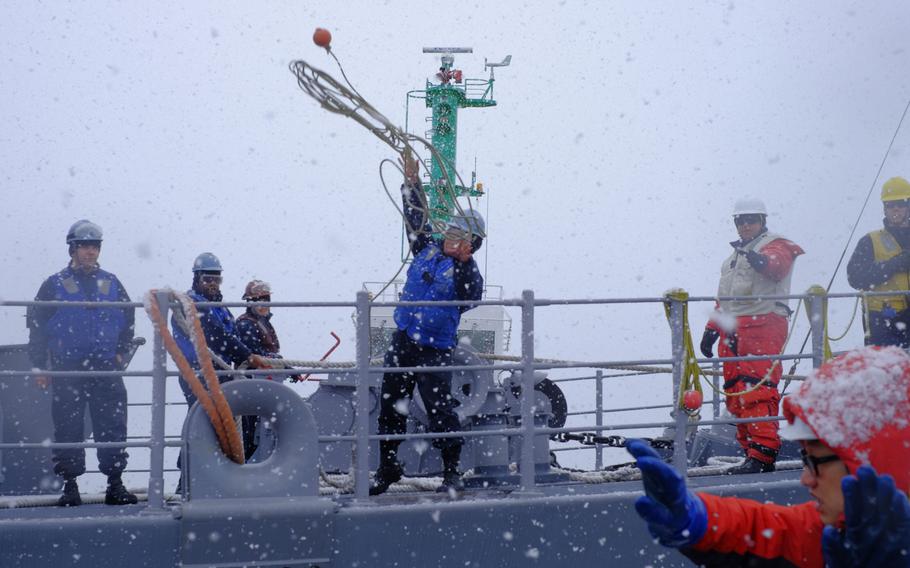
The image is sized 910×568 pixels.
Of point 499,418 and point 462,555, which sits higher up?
point 499,418

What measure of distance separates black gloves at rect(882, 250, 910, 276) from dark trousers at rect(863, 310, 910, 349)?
1.02ft

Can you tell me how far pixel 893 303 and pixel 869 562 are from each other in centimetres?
541

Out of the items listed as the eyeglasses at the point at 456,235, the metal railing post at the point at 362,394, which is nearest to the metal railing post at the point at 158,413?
the metal railing post at the point at 362,394

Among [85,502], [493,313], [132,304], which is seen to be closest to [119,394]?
[85,502]

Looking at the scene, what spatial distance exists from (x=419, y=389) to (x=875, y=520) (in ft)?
13.2

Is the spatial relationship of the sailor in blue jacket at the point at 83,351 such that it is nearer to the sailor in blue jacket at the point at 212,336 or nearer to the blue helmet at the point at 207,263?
the sailor in blue jacket at the point at 212,336

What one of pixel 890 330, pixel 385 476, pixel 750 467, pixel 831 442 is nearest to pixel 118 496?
pixel 385 476

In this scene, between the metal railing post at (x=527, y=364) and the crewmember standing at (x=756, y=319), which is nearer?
the metal railing post at (x=527, y=364)

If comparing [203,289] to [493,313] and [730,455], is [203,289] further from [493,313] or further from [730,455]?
[493,313]

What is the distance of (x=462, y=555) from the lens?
520 cm

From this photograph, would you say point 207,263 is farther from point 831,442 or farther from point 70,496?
point 831,442

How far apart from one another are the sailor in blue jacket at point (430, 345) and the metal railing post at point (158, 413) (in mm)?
1313

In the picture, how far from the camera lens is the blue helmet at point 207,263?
674 centimetres

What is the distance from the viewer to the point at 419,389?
5789 mm
